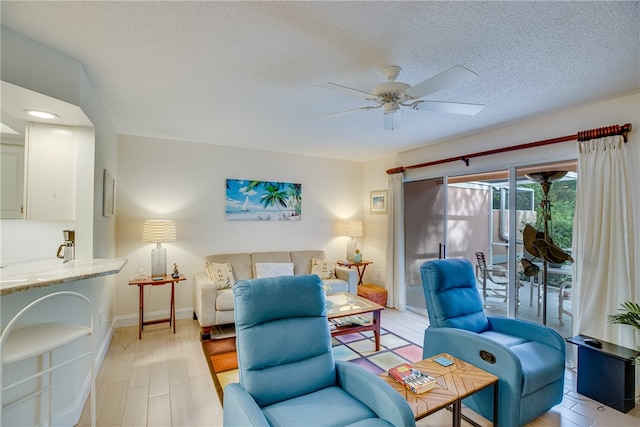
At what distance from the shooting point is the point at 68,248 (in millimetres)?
2238

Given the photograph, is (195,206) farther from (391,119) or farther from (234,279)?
(391,119)

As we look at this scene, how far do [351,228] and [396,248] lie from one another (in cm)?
84

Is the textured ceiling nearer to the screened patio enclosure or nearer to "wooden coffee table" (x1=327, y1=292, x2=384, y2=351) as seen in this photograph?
the screened patio enclosure

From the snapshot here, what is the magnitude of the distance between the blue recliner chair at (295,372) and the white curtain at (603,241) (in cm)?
241

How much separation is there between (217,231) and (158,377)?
213 centimetres

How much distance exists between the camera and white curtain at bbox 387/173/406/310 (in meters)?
4.71

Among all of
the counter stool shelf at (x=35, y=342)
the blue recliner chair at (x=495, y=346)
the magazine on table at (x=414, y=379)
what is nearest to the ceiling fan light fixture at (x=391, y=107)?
the blue recliner chair at (x=495, y=346)

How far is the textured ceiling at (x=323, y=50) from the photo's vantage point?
1.55 metres

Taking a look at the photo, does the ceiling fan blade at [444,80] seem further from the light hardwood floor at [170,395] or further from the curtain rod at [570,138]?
the light hardwood floor at [170,395]

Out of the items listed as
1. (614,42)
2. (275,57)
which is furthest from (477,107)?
(275,57)

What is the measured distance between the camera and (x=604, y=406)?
7.52ft

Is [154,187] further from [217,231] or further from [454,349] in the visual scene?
[454,349]

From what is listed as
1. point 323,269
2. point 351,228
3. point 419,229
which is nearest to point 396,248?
point 419,229

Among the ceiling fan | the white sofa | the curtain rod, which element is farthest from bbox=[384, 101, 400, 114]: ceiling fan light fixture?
the white sofa
